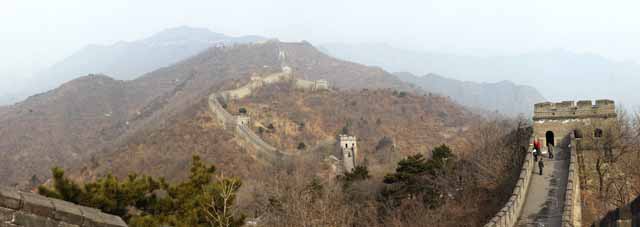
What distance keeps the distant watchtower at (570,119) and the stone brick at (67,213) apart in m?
18.7

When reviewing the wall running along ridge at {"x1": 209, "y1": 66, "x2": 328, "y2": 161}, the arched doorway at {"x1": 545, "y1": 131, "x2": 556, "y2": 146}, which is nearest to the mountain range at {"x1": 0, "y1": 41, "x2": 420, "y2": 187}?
the wall running along ridge at {"x1": 209, "y1": 66, "x2": 328, "y2": 161}

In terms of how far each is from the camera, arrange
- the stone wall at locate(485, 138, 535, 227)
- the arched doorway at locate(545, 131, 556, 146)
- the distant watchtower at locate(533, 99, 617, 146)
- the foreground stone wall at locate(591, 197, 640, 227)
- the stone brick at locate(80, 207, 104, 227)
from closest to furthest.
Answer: the foreground stone wall at locate(591, 197, 640, 227)
the stone brick at locate(80, 207, 104, 227)
the stone wall at locate(485, 138, 535, 227)
the distant watchtower at locate(533, 99, 617, 146)
the arched doorway at locate(545, 131, 556, 146)

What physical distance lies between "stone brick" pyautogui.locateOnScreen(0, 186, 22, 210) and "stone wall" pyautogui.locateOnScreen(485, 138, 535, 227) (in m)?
8.72

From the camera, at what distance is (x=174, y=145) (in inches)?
2709

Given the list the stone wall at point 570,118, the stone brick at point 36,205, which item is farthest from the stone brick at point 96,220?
the stone wall at point 570,118

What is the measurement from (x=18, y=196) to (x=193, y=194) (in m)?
11.8

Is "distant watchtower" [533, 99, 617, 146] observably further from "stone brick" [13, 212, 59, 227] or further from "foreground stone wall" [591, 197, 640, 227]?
"stone brick" [13, 212, 59, 227]

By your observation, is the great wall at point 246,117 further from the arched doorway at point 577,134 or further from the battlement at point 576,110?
the arched doorway at point 577,134

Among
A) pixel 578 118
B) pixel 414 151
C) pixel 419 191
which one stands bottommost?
pixel 414 151

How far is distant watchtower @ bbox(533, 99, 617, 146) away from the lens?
70.2 ft

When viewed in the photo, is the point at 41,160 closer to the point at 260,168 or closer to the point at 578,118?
the point at 260,168

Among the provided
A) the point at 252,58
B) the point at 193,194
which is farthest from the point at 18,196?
the point at 252,58

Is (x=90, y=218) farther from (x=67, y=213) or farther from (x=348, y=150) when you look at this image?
(x=348, y=150)

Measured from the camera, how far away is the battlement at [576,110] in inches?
848
